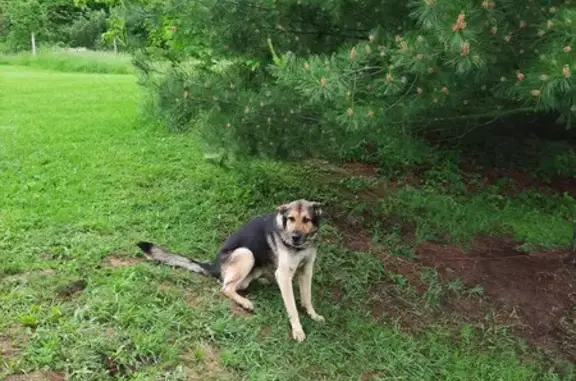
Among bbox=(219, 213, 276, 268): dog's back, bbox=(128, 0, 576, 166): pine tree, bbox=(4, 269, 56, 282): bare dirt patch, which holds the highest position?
bbox=(128, 0, 576, 166): pine tree

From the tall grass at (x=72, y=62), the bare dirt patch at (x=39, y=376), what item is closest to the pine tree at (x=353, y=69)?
the bare dirt patch at (x=39, y=376)

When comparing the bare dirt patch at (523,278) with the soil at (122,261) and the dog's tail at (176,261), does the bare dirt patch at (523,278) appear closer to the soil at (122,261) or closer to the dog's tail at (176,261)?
the dog's tail at (176,261)

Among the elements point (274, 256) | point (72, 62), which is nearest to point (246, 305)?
point (274, 256)

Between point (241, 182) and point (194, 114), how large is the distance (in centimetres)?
154

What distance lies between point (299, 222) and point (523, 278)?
114 inches

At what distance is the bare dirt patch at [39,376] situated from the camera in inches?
130

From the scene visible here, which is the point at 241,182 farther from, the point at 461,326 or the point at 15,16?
the point at 15,16

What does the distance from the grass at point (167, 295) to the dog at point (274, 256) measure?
0.41 ft

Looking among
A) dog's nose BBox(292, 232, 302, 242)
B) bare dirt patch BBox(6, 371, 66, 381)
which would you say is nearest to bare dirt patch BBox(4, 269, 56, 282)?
bare dirt patch BBox(6, 371, 66, 381)

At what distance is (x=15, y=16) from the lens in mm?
27625

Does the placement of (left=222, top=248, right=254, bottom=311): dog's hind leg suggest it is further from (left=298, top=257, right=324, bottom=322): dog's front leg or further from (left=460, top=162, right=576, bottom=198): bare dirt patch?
(left=460, top=162, right=576, bottom=198): bare dirt patch

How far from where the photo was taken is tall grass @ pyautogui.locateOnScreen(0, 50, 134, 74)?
19139 mm

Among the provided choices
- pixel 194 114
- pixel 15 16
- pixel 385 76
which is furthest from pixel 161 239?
pixel 15 16

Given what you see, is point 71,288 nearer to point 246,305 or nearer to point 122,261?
point 122,261
